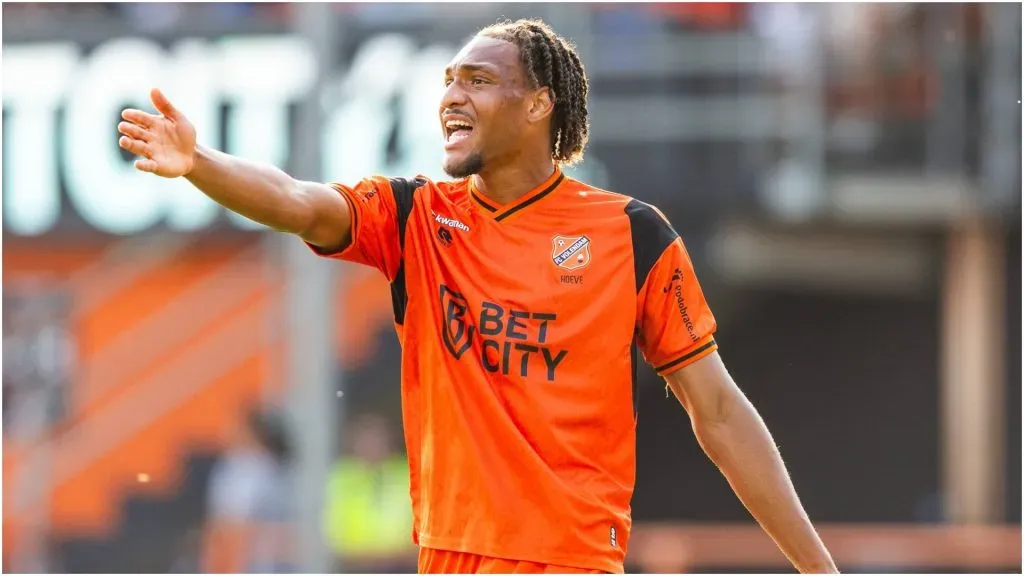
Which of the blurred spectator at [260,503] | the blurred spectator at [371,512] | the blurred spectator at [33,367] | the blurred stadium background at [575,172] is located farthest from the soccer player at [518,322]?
the blurred spectator at [33,367]

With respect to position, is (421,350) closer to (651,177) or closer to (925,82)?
(651,177)

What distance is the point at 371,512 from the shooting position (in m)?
13.9

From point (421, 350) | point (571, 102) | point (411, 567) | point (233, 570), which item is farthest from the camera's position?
point (411, 567)

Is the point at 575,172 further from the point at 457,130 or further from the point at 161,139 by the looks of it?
the point at 161,139

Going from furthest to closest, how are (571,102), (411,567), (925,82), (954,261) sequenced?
(954,261) → (925,82) → (411,567) → (571,102)

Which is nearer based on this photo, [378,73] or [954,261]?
[378,73]

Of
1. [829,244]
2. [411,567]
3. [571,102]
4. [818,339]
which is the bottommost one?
[411,567]

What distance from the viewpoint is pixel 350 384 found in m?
14.8

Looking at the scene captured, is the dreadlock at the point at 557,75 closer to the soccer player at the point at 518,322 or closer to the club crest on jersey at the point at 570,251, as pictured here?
the soccer player at the point at 518,322

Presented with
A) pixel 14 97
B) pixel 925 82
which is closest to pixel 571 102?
pixel 925 82

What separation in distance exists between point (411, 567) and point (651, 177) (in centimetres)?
419

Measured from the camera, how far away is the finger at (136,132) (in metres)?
3.96

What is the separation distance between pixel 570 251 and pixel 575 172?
939cm

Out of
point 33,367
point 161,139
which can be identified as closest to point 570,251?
point 161,139
